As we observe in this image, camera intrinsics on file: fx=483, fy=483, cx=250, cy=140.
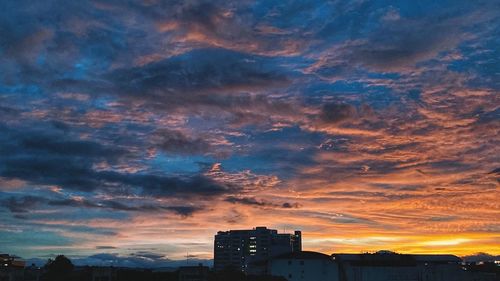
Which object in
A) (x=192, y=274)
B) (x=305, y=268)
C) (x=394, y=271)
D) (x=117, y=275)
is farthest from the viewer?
(x=394, y=271)

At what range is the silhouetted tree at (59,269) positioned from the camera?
262 ft

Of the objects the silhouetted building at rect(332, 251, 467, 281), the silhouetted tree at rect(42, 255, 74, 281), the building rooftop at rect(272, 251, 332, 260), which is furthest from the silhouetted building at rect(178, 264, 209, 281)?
the silhouetted building at rect(332, 251, 467, 281)

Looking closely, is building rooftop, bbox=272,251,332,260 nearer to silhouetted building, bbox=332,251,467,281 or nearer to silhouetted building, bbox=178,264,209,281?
silhouetted building, bbox=332,251,467,281

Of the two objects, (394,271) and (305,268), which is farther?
(394,271)

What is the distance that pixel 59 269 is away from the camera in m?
84.8

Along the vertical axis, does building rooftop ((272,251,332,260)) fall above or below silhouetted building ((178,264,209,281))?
above

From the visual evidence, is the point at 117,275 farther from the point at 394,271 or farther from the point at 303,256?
the point at 394,271

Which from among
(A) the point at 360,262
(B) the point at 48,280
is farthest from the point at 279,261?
(B) the point at 48,280

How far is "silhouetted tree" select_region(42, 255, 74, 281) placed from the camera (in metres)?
80.0

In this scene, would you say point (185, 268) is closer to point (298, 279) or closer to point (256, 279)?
point (256, 279)

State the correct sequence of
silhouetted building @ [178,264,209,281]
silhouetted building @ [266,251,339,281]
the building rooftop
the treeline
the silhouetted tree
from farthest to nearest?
the building rooftop < silhouetted building @ [266,251,339,281] < the silhouetted tree < the treeline < silhouetted building @ [178,264,209,281]

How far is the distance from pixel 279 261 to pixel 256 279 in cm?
2840

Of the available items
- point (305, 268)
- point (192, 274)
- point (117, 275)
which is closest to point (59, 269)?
point (117, 275)

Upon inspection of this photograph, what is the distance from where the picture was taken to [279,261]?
368ft
